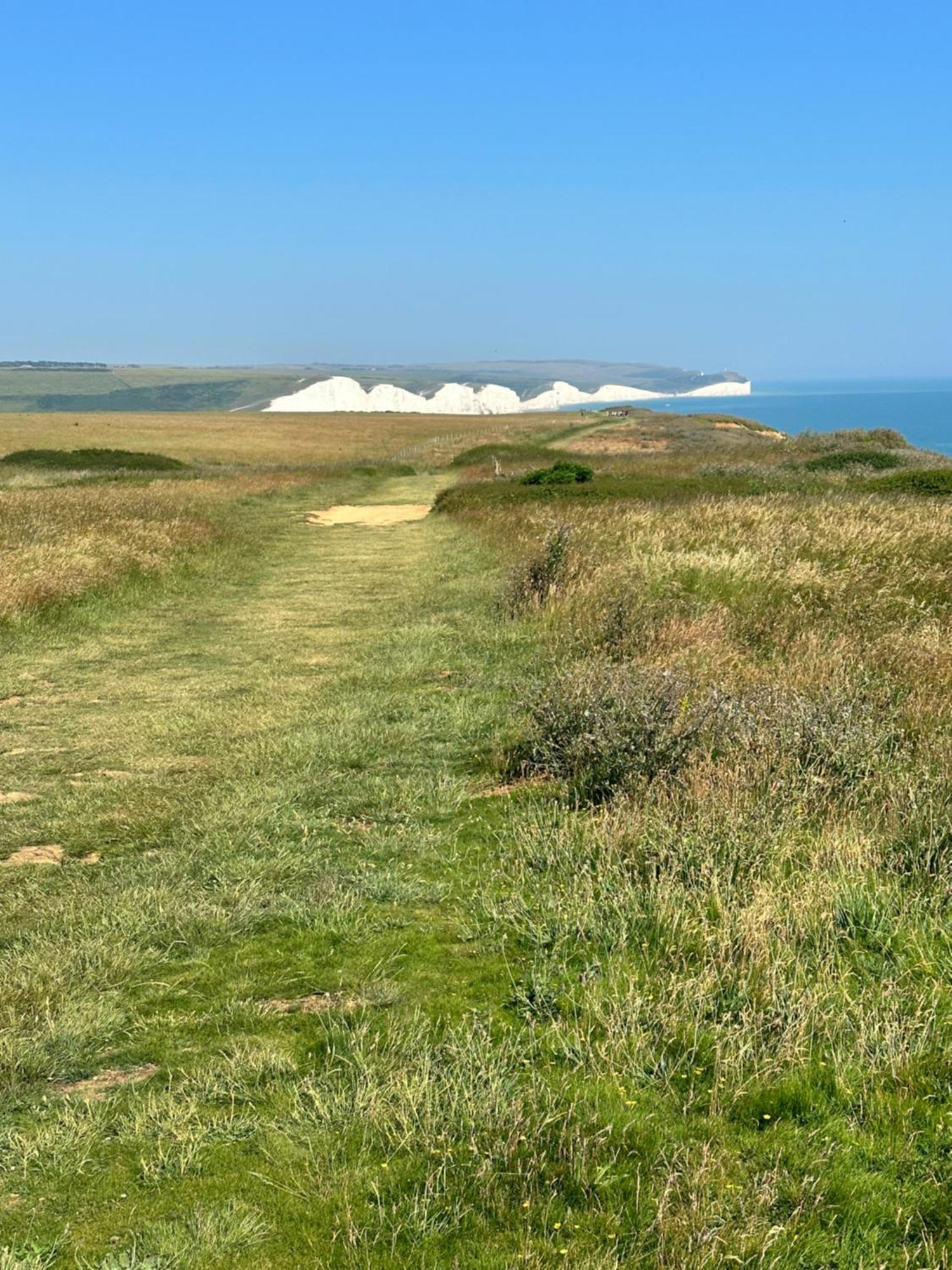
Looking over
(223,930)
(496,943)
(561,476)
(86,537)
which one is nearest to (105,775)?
(223,930)

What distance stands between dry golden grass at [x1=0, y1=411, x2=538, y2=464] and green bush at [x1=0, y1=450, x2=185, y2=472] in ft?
35.7

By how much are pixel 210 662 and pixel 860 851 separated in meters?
9.01

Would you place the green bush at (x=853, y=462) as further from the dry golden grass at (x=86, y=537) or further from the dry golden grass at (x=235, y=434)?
the dry golden grass at (x=235, y=434)

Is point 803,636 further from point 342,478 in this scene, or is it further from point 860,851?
point 342,478

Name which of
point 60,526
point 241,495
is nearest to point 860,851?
point 60,526

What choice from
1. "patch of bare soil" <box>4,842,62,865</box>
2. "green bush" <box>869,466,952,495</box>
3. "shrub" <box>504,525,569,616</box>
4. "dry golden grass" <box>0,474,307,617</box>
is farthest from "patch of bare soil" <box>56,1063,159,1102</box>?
"green bush" <box>869,466,952,495</box>

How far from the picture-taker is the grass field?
3092mm

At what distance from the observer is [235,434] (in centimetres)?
9369

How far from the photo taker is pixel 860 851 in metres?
5.18

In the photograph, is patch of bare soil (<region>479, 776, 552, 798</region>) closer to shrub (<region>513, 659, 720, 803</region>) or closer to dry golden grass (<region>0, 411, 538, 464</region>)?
shrub (<region>513, 659, 720, 803</region>)

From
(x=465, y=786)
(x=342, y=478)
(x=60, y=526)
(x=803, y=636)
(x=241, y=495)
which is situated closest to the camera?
(x=465, y=786)

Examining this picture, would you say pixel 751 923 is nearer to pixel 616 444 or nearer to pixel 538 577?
pixel 538 577

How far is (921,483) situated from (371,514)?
54.3 ft

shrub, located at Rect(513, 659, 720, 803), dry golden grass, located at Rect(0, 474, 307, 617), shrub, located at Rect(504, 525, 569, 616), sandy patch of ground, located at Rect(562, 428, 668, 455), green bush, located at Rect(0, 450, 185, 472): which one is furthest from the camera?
sandy patch of ground, located at Rect(562, 428, 668, 455)
